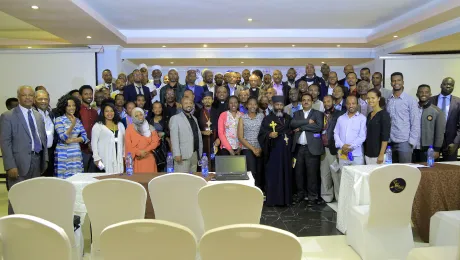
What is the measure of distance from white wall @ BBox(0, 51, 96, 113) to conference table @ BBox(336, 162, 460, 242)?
24.6 ft

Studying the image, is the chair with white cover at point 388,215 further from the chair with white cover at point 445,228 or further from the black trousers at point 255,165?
the black trousers at point 255,165

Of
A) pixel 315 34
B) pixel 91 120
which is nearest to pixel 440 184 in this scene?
pixel 91 120

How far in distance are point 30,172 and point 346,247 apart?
374 cm

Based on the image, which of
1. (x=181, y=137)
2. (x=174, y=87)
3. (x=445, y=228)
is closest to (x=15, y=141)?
(x=181, y=137)

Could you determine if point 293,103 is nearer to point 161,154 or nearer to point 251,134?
point 251,134

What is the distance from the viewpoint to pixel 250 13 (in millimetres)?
6812

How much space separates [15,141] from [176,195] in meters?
2.62

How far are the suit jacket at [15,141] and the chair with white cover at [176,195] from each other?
2.38 m

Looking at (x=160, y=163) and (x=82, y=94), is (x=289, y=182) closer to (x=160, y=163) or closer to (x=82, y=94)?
(x=160, y=163)

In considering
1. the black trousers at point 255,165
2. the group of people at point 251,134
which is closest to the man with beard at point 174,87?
the group of people at point 251,134

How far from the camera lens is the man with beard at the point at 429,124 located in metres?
5.26

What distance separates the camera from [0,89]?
9.63 m

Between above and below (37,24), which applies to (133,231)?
below

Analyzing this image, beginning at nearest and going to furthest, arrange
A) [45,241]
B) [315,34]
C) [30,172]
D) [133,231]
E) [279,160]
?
[133,231]
[45,241]
[30,172]
[279,160]
[315,34]
